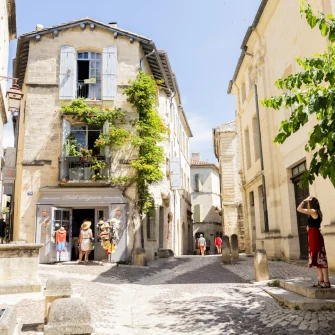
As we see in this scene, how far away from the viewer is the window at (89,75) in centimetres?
1628

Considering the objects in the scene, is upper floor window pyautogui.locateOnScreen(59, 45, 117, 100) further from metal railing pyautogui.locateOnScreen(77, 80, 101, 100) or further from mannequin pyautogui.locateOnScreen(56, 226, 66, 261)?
mannequin pyautogui.locateOnScreen(56, 226, 66, 261)

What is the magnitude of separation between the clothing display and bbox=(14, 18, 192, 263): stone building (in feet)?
5.25

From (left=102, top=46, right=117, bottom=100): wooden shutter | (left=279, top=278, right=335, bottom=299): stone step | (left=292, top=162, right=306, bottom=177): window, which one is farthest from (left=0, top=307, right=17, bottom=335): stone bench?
(left=102, top=46, right=117, bottom=100): wooden shutter

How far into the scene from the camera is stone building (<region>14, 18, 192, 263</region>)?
48.4 feet

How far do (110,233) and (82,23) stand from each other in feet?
30.3

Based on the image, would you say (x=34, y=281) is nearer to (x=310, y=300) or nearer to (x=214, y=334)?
(x=214, y=334)

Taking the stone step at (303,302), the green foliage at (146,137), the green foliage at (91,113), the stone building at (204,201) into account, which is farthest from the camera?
the stone building at (204,201)

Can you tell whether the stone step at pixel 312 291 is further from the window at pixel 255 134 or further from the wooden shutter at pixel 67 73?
the wooden shutter at pixel 67 73

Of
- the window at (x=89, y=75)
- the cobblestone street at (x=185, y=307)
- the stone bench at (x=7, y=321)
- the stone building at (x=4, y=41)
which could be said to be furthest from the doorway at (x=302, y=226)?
the stone building at (x=4, y=41)

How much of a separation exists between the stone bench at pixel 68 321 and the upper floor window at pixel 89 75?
13.3 meters

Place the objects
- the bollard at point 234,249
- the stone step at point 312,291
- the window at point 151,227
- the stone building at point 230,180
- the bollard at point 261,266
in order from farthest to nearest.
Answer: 1. the stone building at point 230,180
2. the window at point 151,227
3. the bollard at point 234,249
4. the bollard at point 261,266
5. the stone step at point 312,291

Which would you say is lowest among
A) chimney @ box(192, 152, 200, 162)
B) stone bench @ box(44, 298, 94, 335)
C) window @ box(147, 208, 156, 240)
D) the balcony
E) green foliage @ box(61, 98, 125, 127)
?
stone bench @ box(44, 298, 94, 335)

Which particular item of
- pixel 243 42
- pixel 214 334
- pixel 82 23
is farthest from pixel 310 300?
pixel 82 23

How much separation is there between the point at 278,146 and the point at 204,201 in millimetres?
24539
